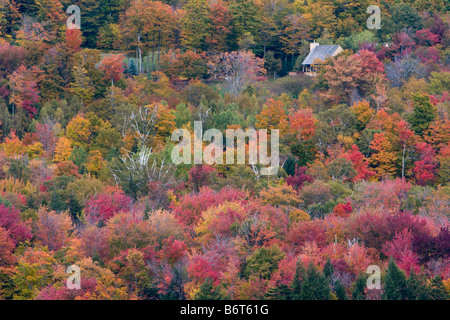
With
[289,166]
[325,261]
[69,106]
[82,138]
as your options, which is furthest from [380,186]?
[69,106]

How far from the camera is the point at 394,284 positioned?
113 ft

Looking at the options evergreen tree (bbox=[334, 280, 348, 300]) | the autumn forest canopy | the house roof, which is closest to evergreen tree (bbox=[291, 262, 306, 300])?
the autumn forest canopy

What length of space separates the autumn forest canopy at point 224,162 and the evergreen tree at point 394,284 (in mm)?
104

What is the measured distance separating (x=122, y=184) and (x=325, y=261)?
68.8 ft

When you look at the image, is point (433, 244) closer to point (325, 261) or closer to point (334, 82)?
point (325, 261)

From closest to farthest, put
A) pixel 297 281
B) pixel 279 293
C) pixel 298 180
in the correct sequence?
pixel 297 281 < pixel 279 293 < pixel 298 180

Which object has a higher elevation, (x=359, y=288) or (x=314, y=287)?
(x=314, y=287)

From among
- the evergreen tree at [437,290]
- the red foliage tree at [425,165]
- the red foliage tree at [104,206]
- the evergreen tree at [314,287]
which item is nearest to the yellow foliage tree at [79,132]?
the red foliage tree at [104,206]

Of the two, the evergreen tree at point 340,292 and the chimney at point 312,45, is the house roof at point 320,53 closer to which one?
the chimney at point 312,45

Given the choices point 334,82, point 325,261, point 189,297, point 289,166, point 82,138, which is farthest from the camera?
point 334,82

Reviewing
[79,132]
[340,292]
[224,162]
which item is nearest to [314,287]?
[340,292]

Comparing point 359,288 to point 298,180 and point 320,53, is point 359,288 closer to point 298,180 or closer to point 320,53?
point 298,180

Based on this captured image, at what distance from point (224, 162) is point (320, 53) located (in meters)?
27.9

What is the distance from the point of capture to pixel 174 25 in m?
82.6
